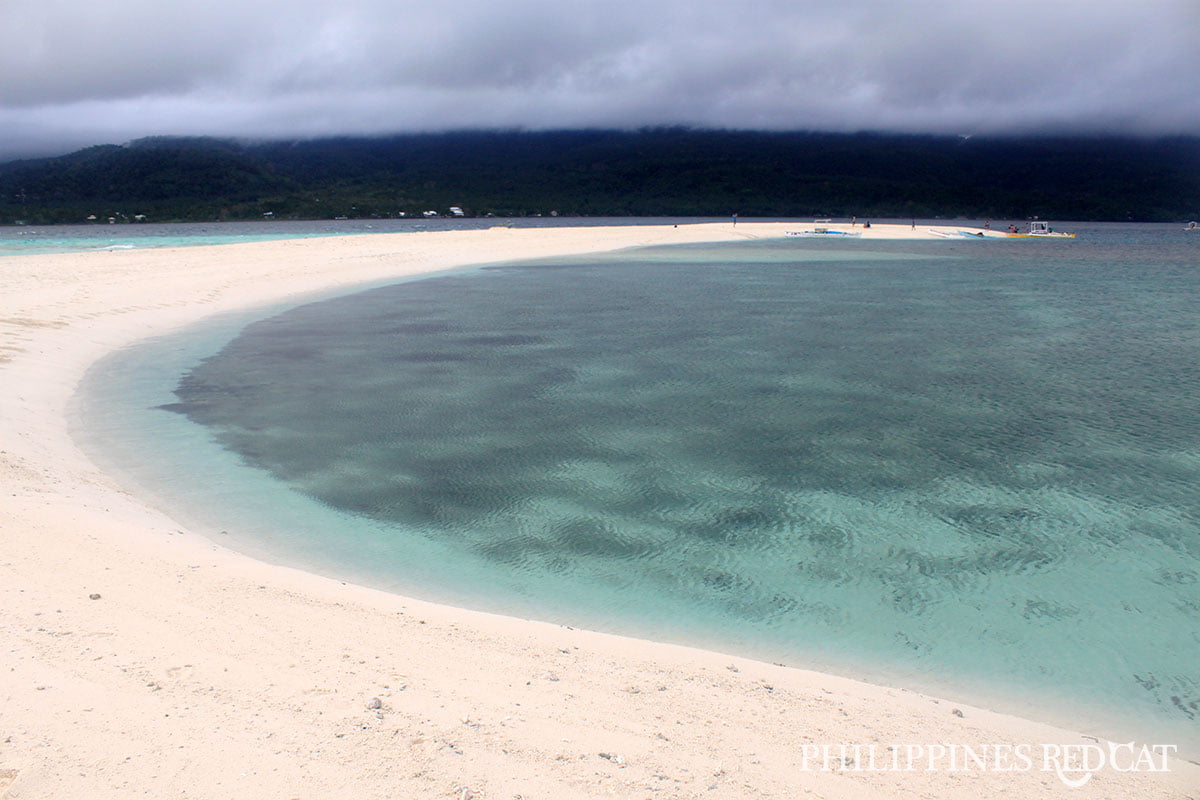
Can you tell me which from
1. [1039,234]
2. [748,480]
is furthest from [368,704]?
[1039,234]

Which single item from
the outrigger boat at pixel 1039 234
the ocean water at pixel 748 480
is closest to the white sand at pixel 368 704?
the ocean water at pixel 748 480

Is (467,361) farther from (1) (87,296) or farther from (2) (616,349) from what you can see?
(1) (87,296)

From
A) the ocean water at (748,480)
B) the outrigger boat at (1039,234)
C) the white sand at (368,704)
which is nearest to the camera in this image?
the white sand at (368,704)

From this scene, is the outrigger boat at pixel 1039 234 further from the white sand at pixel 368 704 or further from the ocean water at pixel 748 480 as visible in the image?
the white sand at pixel 368 704

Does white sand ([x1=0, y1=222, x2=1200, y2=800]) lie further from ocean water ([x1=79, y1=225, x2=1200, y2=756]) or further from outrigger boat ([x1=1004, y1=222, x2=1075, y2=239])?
outrigger boat ([x1=1004, y1=222, x2=1075, y2=239])

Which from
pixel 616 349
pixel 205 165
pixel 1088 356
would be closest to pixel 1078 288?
pixel 1088 356

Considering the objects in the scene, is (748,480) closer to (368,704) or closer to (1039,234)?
(368,704)
